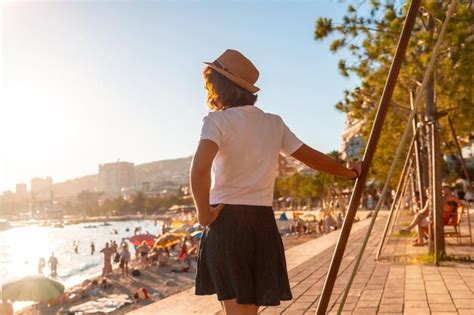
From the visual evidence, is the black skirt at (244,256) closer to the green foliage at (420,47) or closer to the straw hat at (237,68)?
the straw hat at (237,68)

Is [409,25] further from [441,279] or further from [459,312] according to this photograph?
[441,279]

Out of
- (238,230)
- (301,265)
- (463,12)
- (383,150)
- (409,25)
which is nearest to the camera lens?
(238,230)

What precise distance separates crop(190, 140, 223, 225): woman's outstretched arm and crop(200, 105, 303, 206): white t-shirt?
5 centimetres

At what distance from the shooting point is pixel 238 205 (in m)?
2.77

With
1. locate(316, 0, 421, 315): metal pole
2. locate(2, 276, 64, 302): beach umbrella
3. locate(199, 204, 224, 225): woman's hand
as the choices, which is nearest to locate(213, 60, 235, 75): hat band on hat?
locate(199, 204, 224, 225): woman's hand

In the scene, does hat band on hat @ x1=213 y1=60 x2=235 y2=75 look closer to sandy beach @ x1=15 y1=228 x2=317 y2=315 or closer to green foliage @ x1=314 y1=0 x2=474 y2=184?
green foliage @ x1=314 y1=0 x2=474 y2=184

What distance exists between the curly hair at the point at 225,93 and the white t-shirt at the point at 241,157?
0.07 m

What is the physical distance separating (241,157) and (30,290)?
55.8 ft

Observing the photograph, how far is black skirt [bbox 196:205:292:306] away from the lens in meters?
2.74

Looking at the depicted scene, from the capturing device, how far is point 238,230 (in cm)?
276

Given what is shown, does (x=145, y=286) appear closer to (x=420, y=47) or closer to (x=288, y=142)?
(x=420, y=47)

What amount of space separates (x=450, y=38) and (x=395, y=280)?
438cm

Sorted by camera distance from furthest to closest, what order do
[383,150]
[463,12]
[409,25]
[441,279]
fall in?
[383,150] < [463,12] < [441,279] < [409,25]

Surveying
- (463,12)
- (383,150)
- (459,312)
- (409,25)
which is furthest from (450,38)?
(383,150)
